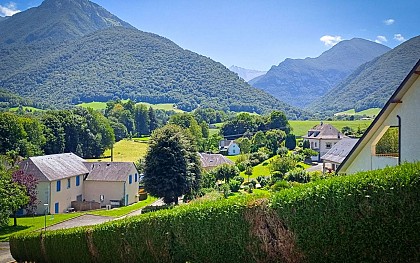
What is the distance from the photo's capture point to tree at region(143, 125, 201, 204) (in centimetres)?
4609

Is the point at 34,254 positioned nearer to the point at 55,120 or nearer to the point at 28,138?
the point at 28,138

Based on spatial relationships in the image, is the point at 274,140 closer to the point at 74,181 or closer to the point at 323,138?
the point at 323,138

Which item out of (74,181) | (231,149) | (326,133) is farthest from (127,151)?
(326,133)

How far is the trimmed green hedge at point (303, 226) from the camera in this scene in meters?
6.46

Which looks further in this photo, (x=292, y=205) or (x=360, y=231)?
(x=292, y=205)

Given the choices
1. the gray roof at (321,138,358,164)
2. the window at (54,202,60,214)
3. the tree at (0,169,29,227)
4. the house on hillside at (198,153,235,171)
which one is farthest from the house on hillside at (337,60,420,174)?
the house on hillside at (198,153,235,171)

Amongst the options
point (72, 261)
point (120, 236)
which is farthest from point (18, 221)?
point (120, 236)

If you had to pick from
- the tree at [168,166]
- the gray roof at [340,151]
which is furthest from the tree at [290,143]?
the gray roof at [340,151]

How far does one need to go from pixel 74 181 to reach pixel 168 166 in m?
15.4

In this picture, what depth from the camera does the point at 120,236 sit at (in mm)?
14445

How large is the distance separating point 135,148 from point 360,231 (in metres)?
98.4

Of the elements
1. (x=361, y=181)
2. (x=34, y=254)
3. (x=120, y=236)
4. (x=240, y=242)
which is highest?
(x=361, y=181)

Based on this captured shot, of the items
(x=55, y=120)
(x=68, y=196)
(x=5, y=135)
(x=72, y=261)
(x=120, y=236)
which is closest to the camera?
(x=120, y=236)

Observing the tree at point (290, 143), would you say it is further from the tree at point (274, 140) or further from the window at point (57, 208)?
the window at point (57, 208)
